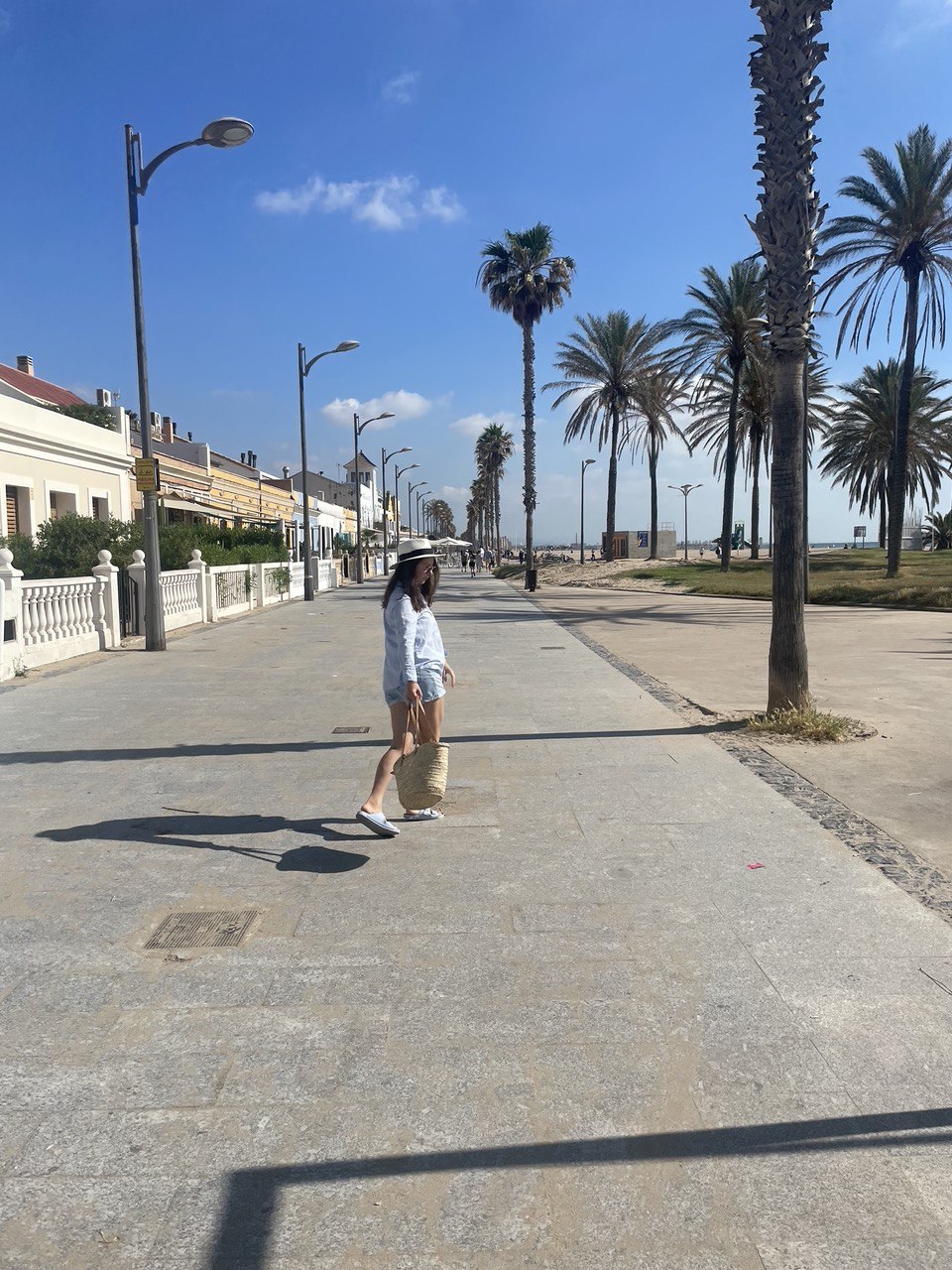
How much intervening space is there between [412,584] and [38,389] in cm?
3923

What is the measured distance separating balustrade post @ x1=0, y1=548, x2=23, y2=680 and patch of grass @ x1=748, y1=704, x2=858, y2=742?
29.0 feet

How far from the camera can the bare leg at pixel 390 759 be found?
533 centimetres

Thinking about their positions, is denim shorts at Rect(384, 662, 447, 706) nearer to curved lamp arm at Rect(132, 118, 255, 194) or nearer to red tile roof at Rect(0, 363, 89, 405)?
curved lamp arm at Rect(132, 118, 255, 194)

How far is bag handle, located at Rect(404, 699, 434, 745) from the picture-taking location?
521 cm

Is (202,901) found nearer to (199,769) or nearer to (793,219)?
(199,769)

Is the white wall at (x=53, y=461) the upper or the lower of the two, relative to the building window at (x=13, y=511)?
upper

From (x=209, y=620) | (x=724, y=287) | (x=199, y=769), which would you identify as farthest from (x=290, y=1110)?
(x=724, y=287)

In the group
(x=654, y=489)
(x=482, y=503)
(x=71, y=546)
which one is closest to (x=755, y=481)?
(x=654, y=489)

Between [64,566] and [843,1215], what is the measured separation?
1846 centimetres

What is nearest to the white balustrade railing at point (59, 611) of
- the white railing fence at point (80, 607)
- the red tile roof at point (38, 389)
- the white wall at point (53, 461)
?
the white railing fence at point (80, 607)

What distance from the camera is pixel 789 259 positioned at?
8.30 m

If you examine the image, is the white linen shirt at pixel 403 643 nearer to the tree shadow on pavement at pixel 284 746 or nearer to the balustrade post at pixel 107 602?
the tree shadow on pavement at pixel 284 746

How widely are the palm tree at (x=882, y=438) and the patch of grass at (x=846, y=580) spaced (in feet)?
17.3

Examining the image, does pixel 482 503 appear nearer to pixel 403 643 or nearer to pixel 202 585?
pixel 202 585
